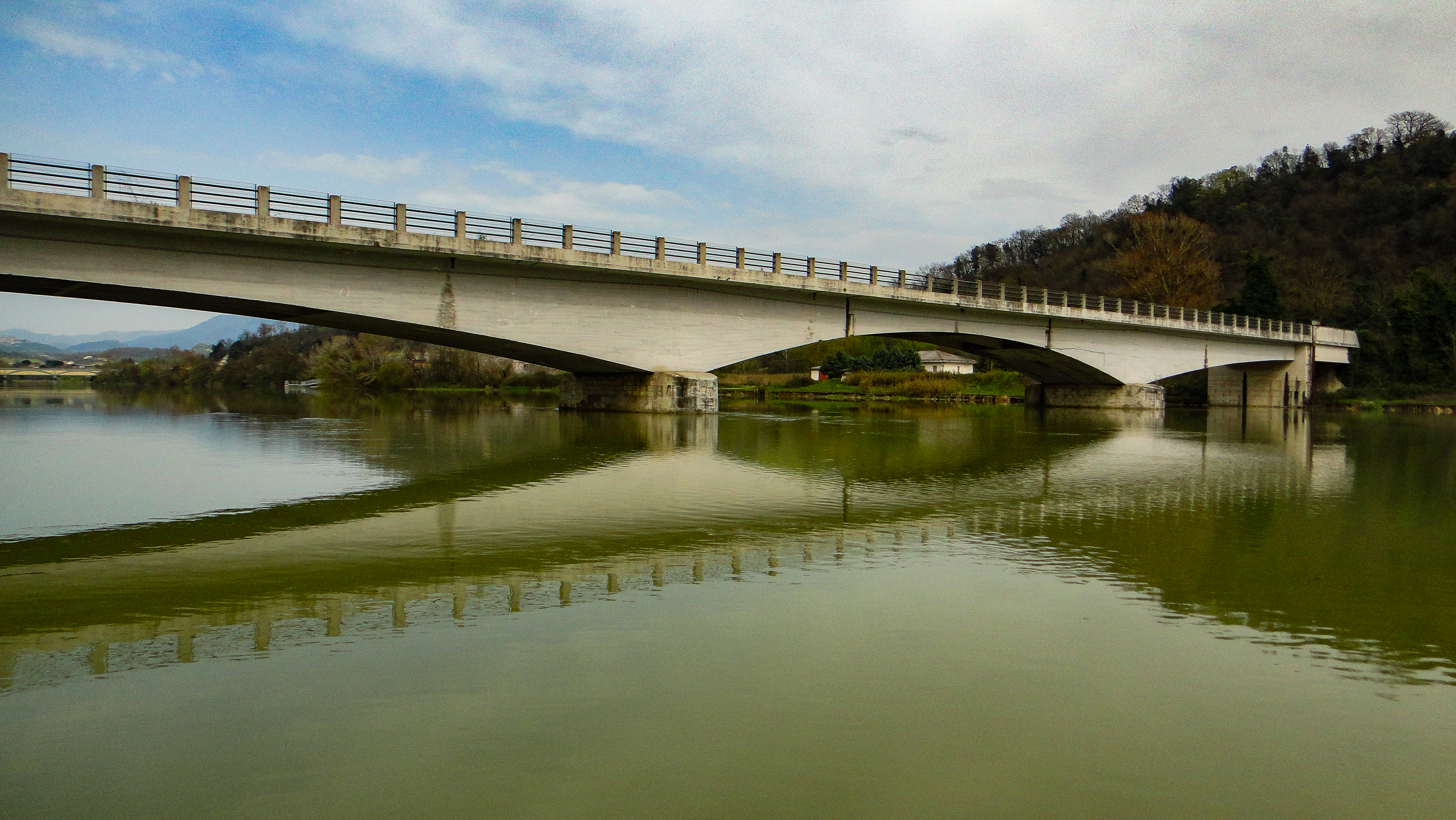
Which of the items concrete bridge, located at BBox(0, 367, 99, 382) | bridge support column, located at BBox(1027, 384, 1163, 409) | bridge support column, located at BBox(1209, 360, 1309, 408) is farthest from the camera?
concrete bridge, located at BBox(0, 367, 99, 382)

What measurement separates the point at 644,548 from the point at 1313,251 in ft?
337

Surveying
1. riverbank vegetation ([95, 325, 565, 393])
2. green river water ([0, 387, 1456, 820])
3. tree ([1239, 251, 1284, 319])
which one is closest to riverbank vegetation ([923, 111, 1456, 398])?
tree ([1239, 251, 1284, 319])

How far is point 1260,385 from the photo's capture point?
63656 mm

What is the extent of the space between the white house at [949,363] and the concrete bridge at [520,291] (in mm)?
50013

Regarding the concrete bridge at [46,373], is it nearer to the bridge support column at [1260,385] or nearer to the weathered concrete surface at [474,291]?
the weathered concrete surface at [474,291]

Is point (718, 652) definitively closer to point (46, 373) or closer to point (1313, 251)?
point (1313, 251)

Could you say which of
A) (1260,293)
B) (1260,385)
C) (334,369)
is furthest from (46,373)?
(1260,293)

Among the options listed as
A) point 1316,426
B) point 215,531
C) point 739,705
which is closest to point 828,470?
point 215,531

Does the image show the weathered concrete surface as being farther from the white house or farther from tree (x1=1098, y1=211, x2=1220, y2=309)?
the white house

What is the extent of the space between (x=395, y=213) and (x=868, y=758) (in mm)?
25611

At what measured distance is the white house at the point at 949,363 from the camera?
100938 mm

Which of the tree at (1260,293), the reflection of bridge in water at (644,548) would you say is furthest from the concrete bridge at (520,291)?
the tree at (1260,293)

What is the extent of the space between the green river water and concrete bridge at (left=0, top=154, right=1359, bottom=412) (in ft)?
39.1

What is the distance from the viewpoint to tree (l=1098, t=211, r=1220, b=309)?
232 feet
